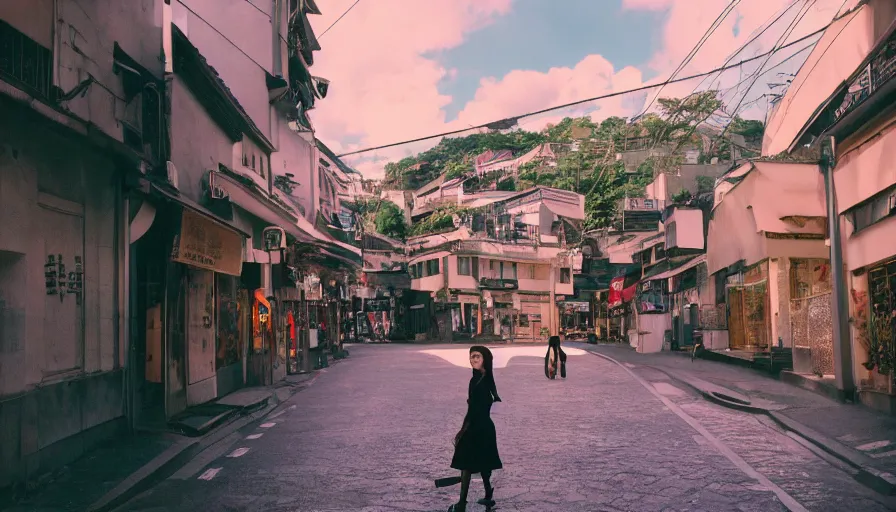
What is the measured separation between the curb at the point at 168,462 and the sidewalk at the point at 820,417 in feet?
24.7

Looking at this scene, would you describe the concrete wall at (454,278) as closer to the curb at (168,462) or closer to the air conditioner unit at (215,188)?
the air conditioner unit at (215,188)

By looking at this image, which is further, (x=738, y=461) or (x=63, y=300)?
(x=63, y=300)

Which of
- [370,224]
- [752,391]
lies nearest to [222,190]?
[752,391]

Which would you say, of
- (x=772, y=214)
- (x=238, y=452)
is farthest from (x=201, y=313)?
(x=772, y=214)

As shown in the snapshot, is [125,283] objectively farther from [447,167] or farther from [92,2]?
[447,167]

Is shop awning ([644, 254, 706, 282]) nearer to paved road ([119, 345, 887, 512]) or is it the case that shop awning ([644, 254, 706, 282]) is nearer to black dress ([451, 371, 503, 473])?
paved road ([119, 345, 887, 512])

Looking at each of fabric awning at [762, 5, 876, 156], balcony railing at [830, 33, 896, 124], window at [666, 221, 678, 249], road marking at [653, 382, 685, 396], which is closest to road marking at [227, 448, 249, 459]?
road marking at [653, 382, 685, 396]

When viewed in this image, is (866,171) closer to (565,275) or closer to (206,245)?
(206,245)

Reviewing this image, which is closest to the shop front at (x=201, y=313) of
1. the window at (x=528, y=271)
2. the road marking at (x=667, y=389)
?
the road marking at (x=667, y=389)

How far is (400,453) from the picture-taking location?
10203mm

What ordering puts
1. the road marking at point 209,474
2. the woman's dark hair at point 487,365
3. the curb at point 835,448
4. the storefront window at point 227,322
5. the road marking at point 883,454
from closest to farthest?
the woman's dark hair at point 487,365 < the curb at point 835,448 < the road marking at point 209,474 < the road marking at point 883,454 < the storefront window at point 227,322

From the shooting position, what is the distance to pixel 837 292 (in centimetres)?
1545

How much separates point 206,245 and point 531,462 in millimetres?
8149

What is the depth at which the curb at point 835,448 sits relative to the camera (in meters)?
8.06
